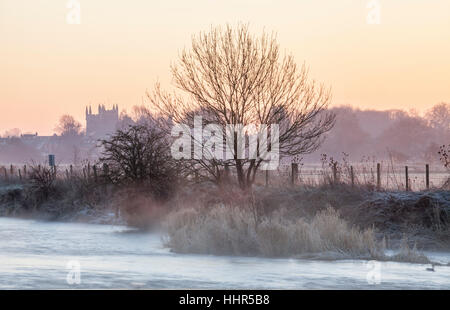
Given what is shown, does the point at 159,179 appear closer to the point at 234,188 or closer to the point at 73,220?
the point at 234,188

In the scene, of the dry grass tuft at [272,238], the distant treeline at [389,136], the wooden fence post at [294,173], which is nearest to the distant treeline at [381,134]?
the distant treeline at [389,136]

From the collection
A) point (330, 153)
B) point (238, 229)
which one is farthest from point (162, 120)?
point (330, 153)

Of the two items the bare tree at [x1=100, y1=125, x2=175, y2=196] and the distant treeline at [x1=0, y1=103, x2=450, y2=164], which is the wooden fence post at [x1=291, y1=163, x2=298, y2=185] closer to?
the bare tree at [x1=100, y1=125, x2=175, y2=196]

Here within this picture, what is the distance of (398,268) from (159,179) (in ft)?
48.6

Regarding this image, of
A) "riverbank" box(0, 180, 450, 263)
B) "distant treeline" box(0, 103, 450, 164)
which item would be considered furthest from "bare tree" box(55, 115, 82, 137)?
"riverbank" box(0, 180, 450, 263)

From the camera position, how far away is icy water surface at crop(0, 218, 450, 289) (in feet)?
51.8

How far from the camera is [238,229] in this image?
2203 centimetres

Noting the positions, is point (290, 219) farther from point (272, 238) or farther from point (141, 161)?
point (141, 161)

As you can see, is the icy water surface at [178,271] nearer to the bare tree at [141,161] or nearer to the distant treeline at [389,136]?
the bare tree at [141,161]
